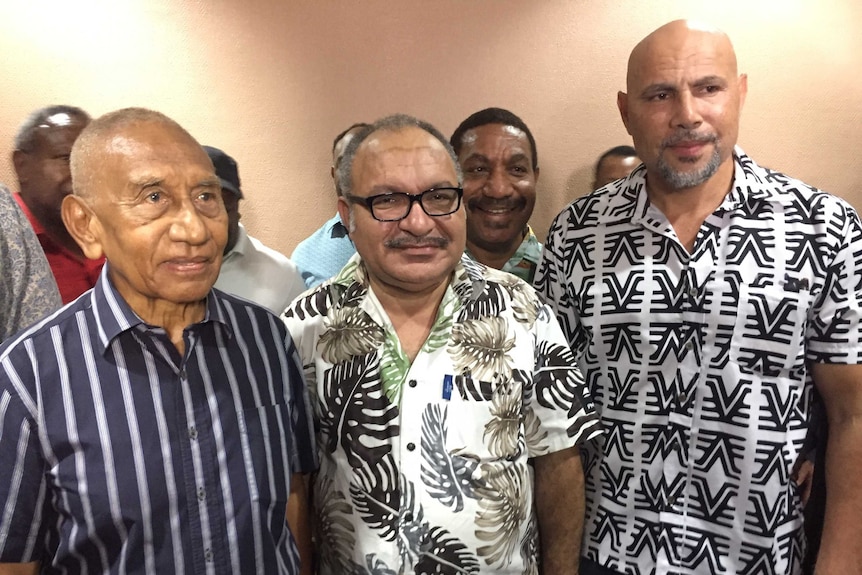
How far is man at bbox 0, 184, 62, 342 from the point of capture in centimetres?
127

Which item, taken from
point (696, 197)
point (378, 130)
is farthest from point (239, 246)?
point (696, 197)

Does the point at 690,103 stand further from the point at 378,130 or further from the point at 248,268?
the point at 248,268

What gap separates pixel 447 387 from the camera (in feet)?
4.15

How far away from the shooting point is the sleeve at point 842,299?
1285mm

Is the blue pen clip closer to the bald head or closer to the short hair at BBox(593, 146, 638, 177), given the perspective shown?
the bald head

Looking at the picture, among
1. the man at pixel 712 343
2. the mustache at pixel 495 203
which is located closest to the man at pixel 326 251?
the mustache at pixel 495 203

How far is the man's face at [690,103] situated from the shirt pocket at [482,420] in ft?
2.30

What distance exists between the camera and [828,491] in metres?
1.35

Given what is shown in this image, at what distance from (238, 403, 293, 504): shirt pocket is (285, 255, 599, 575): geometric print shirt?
19 centimetres

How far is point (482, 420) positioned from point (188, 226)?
0.75 metres

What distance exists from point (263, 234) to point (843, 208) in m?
2.04

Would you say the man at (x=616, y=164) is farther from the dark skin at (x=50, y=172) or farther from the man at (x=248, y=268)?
the dark skin at (x=50, y=172)

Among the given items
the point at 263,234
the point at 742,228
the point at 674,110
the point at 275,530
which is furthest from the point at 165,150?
the point at 263,234

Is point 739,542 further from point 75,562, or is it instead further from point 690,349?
point 75,562
